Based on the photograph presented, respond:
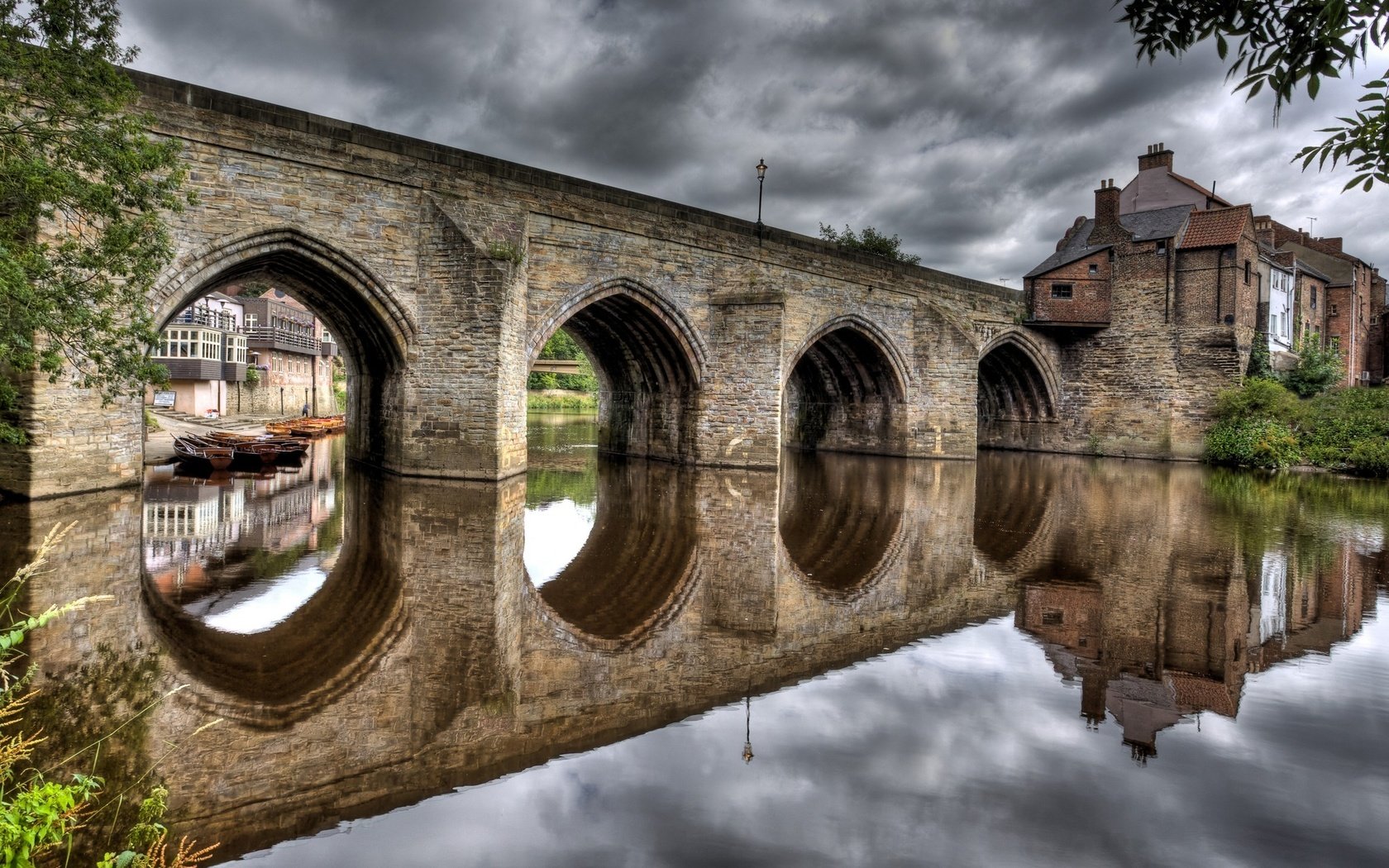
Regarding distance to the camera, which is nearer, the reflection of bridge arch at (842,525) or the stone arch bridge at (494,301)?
the reflection of bridge arch at (842,525)

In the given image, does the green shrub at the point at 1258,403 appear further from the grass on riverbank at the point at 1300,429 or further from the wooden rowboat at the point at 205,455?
the wooden rowboat at the point at 205,455

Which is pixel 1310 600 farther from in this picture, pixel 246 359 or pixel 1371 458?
pixel 246 359

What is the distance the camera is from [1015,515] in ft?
44.3

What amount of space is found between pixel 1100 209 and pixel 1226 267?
15.9ft

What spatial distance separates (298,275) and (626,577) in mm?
11433

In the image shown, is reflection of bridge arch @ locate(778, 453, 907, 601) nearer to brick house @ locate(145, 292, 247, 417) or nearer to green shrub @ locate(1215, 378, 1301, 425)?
green shrub @ locate(1215, 378, 1301, 425)

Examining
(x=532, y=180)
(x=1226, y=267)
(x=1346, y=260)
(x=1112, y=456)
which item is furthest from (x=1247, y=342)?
(x=532, y=180)

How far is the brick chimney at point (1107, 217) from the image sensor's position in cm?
2962

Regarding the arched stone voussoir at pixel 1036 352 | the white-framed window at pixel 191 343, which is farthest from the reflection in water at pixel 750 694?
the white-framed window at pixel 191 343

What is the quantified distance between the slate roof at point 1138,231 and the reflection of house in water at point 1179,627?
23.2 meters

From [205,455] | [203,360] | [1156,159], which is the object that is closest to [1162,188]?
[1156,159]

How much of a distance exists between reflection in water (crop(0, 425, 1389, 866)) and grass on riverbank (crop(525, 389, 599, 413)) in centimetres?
6259

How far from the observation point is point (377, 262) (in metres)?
14.5

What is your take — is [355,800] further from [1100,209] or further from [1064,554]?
[1100,209]
